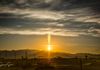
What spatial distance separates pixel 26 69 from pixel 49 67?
6822mm

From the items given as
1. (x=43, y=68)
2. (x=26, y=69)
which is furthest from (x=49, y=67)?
(x=26, y=69)

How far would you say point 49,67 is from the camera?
184 ft

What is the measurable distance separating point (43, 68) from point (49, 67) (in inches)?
66.8

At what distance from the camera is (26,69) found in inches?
2308

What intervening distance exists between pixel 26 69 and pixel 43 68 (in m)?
5.72

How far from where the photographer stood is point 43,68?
182ft

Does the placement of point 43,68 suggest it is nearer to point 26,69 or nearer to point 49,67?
point 49,67
